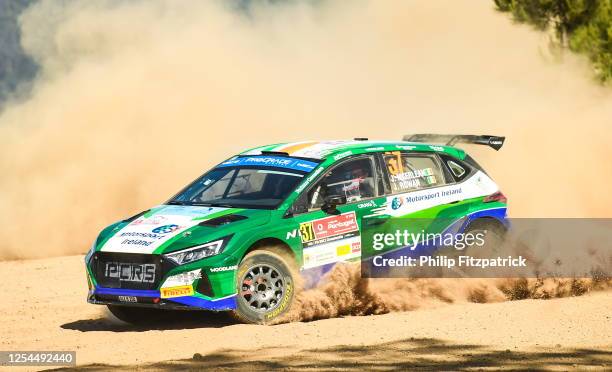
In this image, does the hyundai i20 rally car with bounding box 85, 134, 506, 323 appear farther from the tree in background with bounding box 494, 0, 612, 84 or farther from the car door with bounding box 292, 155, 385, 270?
the tree in background with bounding box 494, 0, 612, 84

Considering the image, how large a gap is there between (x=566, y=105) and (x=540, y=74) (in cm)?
360

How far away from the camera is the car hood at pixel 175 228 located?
31.3ft

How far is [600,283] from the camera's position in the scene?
1112cm

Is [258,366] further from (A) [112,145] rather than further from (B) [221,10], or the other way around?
(B) [221,10]

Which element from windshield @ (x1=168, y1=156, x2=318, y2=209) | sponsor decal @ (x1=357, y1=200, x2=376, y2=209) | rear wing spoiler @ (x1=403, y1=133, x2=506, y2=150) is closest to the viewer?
windshield @ (x1=168, y1=156, x2=318, y2=209)

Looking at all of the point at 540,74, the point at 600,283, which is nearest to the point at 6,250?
the point at 600,283

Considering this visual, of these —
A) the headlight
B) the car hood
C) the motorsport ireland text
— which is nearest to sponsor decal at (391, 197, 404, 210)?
the motorsport ireland text

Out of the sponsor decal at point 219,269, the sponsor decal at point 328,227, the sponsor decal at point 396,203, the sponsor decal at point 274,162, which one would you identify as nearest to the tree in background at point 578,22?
the sponsor decal at point 396,203

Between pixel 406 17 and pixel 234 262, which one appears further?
pixel 406 17

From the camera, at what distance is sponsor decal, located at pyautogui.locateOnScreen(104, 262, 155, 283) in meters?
9.53

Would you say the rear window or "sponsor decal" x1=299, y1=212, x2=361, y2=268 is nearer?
"sponsor decal" x1=299, y1=212, x2=361, y2=268

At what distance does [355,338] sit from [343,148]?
2.49m

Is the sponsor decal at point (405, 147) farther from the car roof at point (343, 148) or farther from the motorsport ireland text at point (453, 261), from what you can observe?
the motorsport ireland text at point (453, 261)

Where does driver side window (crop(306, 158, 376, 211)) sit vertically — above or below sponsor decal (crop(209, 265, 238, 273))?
above
